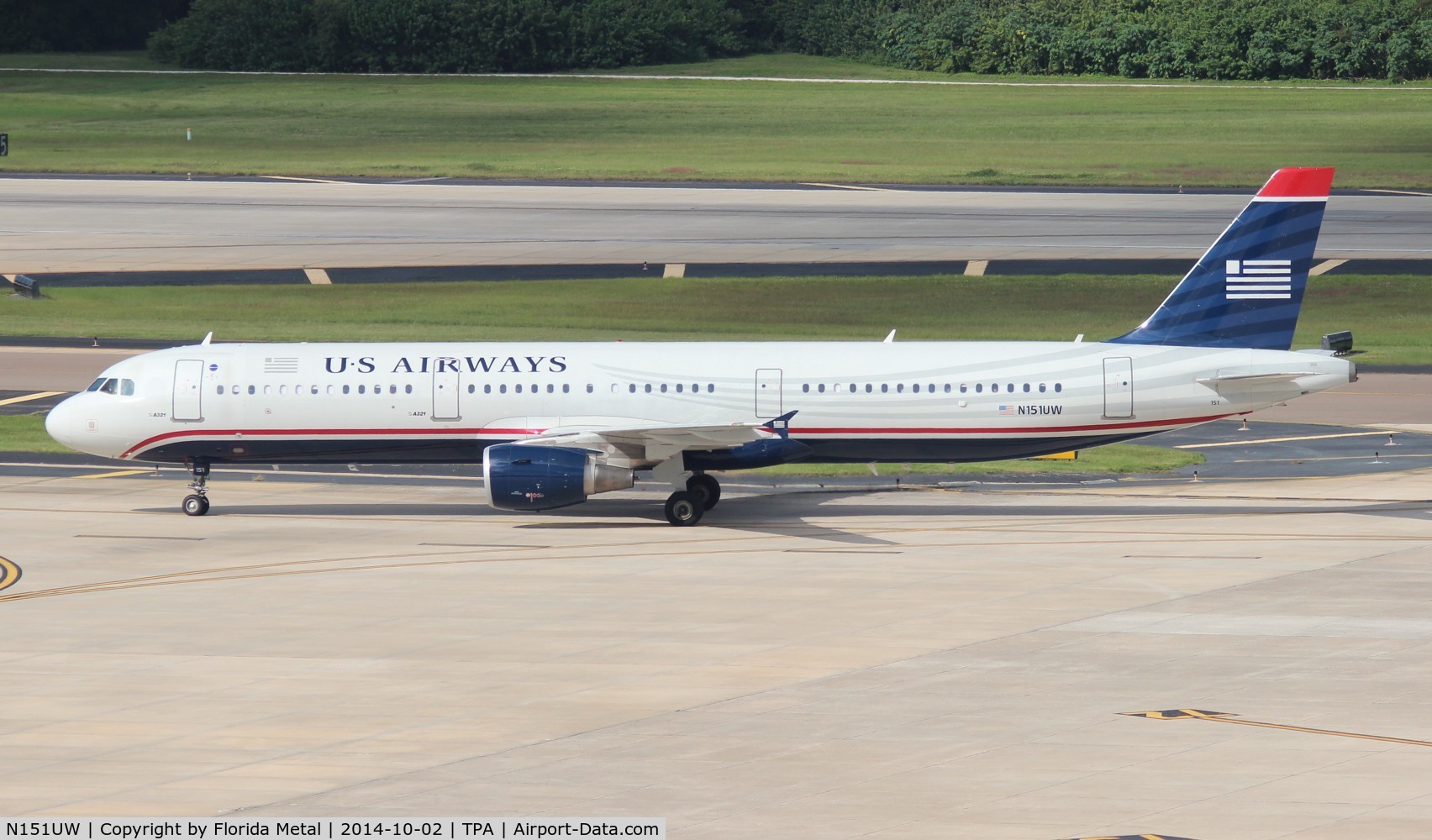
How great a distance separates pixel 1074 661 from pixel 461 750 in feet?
33.3

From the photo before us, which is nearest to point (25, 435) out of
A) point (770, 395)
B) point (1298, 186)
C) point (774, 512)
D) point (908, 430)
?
point (774, 512)

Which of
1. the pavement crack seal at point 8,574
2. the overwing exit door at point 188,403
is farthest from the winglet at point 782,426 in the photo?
the pavement crack seal at point 8,574

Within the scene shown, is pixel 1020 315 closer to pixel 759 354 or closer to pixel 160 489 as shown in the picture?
pixel 759 354

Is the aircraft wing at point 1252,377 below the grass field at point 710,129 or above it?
below

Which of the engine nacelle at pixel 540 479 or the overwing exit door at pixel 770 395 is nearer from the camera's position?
the engine nacelle at pixel 540 479

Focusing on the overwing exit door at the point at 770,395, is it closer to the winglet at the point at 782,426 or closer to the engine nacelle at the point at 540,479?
the winglet at the point at 782,426

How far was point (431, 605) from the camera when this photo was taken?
104 ft

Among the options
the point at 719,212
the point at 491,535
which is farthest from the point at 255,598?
the point at 719,212

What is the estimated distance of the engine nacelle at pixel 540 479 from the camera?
37.0 m

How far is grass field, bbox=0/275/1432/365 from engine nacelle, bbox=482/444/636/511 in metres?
25.4

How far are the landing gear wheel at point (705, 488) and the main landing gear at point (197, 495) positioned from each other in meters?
11.6

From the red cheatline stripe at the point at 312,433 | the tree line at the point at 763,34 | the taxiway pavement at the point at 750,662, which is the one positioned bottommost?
the taxiway pavement at the point at 750,662

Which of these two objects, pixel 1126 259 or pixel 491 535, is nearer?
pixel 491 535
